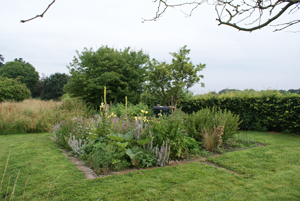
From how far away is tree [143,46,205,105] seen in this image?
11523 millimetres

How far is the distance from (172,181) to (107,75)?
32.4ft

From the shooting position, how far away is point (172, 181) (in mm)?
3047

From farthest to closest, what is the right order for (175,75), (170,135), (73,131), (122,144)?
(175,75) < (73,131) < (170,135) < (122,144)

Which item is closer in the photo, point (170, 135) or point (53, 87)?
point (170, 135)

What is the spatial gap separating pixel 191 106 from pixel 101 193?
28.2 feet

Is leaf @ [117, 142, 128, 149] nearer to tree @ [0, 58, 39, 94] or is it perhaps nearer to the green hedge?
the green hedge

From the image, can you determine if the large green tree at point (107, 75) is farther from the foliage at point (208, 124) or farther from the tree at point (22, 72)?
the tree at point (22, 72)

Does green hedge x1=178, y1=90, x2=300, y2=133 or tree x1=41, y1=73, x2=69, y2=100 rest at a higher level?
tree x1=41, y1=73, x2=69, y2=100

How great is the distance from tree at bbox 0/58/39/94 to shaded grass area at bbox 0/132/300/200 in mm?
39662

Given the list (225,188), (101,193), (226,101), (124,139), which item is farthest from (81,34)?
(226,101)

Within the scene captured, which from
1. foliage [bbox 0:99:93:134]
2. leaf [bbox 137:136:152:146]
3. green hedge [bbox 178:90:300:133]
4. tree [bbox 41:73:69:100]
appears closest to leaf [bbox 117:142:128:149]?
leaf [bbox 137:136:152:146]

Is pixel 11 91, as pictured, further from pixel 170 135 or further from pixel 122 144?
pixel 170 135

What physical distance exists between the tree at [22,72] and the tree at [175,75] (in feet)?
112

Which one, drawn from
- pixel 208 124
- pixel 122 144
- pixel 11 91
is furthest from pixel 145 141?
pixel 11 91
